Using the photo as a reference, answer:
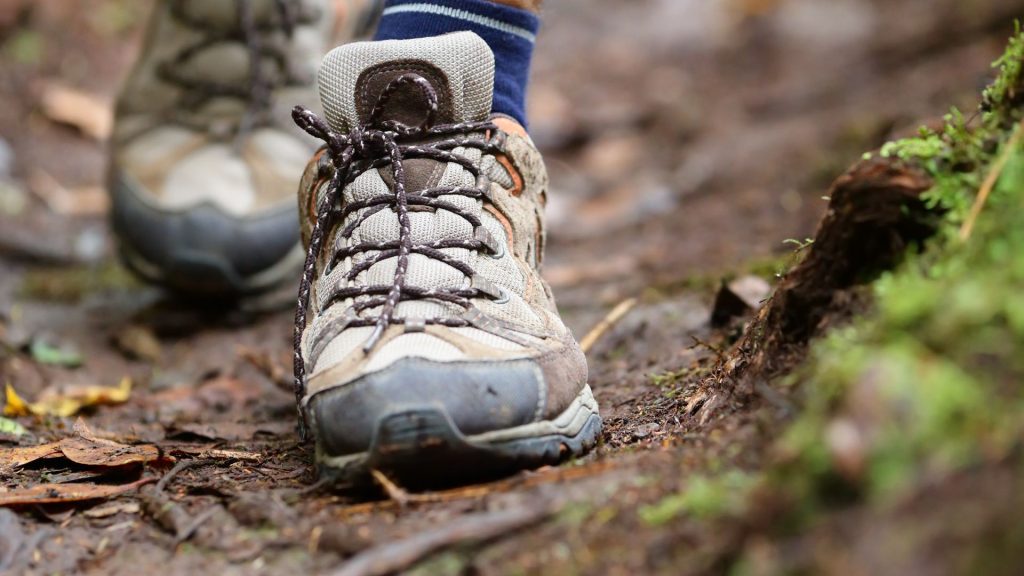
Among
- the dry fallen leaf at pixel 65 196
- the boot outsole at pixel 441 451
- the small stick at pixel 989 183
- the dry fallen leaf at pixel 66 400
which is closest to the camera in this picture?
the small stick at pixel 989 183

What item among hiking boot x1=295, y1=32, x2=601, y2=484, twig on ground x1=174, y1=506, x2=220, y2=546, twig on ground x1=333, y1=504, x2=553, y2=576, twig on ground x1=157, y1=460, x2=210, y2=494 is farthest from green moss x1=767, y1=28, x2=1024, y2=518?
twig on ground x1=157, y1=460, x2=210, y2=494

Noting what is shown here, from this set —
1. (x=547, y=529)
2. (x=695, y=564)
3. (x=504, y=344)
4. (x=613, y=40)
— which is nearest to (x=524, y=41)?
(x=504, y=344)

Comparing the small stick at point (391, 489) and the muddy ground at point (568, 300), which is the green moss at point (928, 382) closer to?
the muddy ground at point (568, 300)

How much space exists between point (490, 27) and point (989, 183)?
3.73 ft

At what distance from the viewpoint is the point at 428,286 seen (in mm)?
1647

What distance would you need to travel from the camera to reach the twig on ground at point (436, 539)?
1199mm

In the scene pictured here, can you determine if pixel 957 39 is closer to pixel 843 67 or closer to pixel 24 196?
pixel 843 67

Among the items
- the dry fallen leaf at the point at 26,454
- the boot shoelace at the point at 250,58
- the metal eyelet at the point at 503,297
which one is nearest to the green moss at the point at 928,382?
the metal eyelet at the point at 503,297

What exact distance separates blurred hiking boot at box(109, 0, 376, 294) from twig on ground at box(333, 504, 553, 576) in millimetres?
2100

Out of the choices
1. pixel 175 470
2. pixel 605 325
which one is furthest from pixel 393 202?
pixel 605 325

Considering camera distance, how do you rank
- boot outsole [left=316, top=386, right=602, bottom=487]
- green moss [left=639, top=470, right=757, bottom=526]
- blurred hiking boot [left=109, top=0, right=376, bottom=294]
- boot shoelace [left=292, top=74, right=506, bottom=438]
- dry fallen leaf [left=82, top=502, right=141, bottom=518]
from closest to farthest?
1. green moss [left=639, top=470, right=757, bottom=526]
2. boot outsole [left=316, top=386, right=602, bottom=487]
3. dry fallen leaf [left=82, top=502, right=141, bottom=518]
4. boot shoelace [left=292, top=74, right=506, bottom=438]
5. blurred hiking boot [left=109, top=0, right=376, bottom=294]

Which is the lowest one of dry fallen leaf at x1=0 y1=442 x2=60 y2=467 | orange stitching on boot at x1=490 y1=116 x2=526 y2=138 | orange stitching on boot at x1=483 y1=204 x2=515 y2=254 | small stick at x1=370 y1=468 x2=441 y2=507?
dry fallen leaf at x1=0 y1=442 x2=60 y2=467

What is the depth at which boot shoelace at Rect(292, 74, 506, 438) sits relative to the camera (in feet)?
5.43

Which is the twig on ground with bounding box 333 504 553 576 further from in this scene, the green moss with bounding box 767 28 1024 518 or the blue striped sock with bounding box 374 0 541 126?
the blue striped sock with bounding box 374 0 541 126
